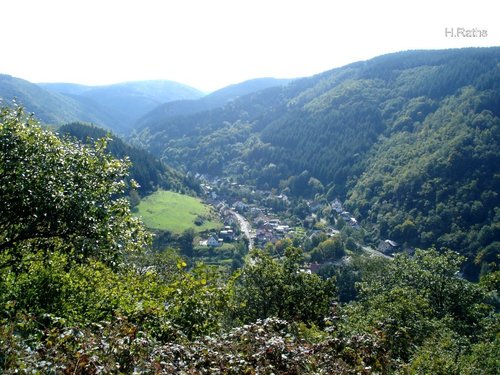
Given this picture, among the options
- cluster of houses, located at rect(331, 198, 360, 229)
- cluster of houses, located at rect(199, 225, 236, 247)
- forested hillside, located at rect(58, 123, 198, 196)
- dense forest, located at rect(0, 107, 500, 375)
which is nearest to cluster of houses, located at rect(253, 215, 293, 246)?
cluster of houses, located at rect(199, 225, 236, 247)

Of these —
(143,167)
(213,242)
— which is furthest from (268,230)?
(143,167)

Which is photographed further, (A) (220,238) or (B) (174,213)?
(B) (174,213)

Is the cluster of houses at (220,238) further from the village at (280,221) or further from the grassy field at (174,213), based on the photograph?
the grassy field at (174,213)

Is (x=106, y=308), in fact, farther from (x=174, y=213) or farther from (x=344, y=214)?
(x=344, y=214)

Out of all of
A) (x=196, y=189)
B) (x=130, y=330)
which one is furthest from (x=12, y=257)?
(x=196, y=189)

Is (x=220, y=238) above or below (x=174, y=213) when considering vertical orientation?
below

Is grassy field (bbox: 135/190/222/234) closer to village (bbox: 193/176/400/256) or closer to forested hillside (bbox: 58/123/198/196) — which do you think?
village (bbox: 193/176/400/256)

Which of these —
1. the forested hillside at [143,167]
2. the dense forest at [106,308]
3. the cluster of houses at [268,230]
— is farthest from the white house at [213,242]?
the dense forest at [106,308]

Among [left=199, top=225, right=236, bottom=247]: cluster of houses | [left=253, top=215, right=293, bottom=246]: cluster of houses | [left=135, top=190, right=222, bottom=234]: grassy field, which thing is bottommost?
[left=253, top=215, right=293, bottom=246]: cluster of houses
